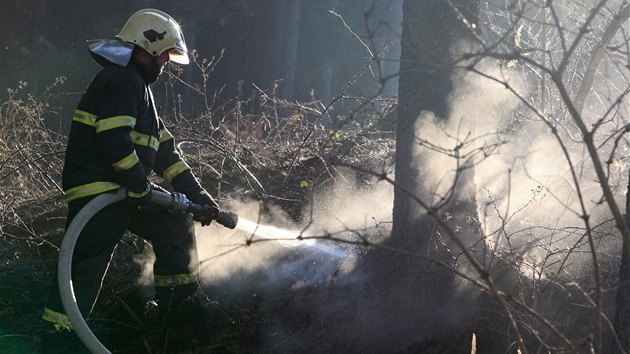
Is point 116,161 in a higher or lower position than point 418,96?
lower

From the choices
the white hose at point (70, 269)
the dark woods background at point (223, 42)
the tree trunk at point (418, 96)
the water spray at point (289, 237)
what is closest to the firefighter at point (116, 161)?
the white hose at point (70, 269)

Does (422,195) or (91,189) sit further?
(422,195)

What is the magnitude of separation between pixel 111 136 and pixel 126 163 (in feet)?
0.57

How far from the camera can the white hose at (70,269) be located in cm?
351

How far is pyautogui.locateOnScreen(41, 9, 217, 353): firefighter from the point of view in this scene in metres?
3.92

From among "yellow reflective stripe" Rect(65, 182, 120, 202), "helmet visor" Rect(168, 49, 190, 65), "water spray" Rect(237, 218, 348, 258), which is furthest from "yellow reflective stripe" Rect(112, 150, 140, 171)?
"water spray" Rect(237, 218, 348, 258)

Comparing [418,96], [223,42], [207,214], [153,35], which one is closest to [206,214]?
[207,214]

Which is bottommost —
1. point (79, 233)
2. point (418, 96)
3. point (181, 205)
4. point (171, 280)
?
point (171, 280)

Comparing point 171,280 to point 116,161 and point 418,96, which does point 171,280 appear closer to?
point 116,161

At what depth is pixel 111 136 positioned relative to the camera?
3871 millimetres

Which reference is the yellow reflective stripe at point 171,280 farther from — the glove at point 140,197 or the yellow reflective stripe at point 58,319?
the yellow reflective stripe at point 58,319

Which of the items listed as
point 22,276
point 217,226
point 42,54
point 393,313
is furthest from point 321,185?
point 42,54

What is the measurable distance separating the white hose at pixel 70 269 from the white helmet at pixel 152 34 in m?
0.95

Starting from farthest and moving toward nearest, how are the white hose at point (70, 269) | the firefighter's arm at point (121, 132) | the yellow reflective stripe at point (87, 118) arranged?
the yellow reflective stripe at point (87, 118)
the firefighter's arm at point (121, 132)
the white hose at point (70, 269)
